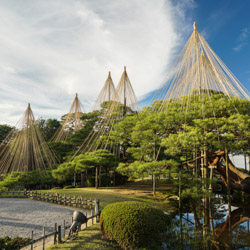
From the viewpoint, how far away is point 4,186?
60.0 ft

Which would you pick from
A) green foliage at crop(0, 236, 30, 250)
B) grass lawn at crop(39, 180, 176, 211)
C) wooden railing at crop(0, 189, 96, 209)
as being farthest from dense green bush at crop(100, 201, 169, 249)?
grass lawn at crop(39, 180, 176, 211)

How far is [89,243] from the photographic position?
6.40m

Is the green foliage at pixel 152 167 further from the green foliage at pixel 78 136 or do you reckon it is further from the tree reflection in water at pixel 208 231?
the green foliage at pixel 78 136

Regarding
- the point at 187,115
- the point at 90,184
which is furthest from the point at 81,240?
the point at 90,184

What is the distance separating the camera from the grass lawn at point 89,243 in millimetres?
6109

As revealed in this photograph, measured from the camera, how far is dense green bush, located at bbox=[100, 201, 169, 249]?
5.94 metres

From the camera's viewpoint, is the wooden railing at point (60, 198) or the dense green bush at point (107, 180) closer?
the wooden railing at point (60, 198)

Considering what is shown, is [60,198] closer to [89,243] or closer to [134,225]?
[89,243]

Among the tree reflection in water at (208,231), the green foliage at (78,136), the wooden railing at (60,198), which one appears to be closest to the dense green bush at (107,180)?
the green foliage at (78,136)

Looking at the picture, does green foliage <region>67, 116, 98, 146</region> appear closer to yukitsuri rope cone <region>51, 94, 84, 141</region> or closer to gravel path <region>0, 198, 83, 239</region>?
yukitsuri rope cone <region>51, 94, 84, 141</region>

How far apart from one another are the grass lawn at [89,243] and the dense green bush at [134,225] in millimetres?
248

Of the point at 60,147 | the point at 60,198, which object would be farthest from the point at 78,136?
the point at 60,198

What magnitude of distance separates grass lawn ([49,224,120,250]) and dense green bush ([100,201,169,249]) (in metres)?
0.25

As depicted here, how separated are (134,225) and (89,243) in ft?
5.90
